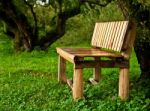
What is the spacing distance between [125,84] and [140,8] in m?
1.39

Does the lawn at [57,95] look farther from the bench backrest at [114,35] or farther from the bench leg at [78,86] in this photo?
the bench backrest at [114,35]

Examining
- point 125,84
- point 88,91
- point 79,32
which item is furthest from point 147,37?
point 79,32

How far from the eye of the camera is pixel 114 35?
8.60 metres

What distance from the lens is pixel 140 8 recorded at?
7.80 m

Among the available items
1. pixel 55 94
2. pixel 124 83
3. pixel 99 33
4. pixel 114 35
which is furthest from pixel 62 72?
pixel 124 83

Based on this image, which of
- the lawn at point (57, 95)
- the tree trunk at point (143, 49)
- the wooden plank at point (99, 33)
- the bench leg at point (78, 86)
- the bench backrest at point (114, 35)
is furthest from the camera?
the wooden plank at point (99, 33)

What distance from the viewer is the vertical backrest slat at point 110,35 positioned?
7.97 meters

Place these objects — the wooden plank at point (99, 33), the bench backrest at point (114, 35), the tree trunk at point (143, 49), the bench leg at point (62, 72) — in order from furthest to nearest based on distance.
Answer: the bench leg at point (62, 72) → the wooden plank at point (99, 33) → the tree trunk at point (143, 49) → the bench backrest at point (114, 35)

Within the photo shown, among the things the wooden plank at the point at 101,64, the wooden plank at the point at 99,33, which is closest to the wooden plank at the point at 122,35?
the wooden plank at the point at 101,64

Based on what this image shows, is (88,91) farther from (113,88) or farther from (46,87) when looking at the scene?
(46,87)

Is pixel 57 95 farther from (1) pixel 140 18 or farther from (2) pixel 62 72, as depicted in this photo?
(1) pixel 140 18

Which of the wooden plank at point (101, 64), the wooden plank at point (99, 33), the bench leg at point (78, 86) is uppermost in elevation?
the wooden plank at point (99, 33)

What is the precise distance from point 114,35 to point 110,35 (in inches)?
13.1

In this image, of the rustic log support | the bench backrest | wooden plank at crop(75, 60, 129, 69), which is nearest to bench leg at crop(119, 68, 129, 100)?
wooden plank at crop(75, 60, 129, 69)
